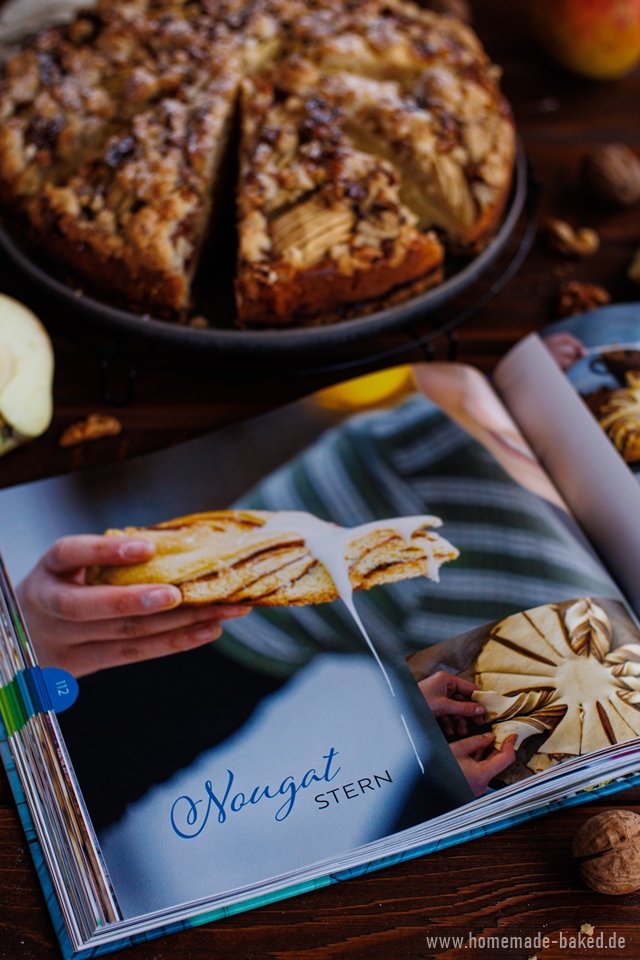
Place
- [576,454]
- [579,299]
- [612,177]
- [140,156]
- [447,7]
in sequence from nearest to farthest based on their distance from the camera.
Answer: [576,454] < [140,156] < [579,299] < [612,177] < [447,7]

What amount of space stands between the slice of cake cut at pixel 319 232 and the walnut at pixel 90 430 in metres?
0.20

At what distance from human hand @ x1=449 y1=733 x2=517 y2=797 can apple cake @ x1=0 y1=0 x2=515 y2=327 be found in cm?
48

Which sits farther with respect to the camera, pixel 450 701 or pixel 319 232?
pixel 319 232

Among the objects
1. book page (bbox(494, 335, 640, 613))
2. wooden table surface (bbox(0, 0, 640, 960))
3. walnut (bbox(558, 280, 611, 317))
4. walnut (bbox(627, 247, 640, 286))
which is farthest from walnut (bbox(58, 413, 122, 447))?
walnut (bbox(627, 247, 640, 286))

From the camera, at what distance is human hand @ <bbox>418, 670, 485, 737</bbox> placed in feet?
2.30

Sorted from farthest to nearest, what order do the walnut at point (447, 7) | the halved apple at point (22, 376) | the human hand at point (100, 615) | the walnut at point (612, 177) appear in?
1. the walnut at point (447, 7)
2. the walnut at point (612, 177)
3. the halved apple at point (22, 376)
4. the human hand at point (100, 615)

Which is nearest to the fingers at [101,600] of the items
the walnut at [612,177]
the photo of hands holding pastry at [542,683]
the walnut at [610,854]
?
the photo of hands holding pastry at [542,683]

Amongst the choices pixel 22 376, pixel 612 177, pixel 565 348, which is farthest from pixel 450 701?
pixel 612 177

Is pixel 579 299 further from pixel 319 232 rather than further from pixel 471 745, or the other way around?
pixel 471 745

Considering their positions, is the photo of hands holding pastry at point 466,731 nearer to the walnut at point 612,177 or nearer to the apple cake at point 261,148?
the apple cake at point 261,148

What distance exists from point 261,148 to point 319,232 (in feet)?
Answer: 0.49

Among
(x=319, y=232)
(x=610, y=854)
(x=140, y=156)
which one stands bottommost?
(x=610, y=854)

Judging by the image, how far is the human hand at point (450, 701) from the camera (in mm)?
701

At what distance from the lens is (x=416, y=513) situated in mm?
848
